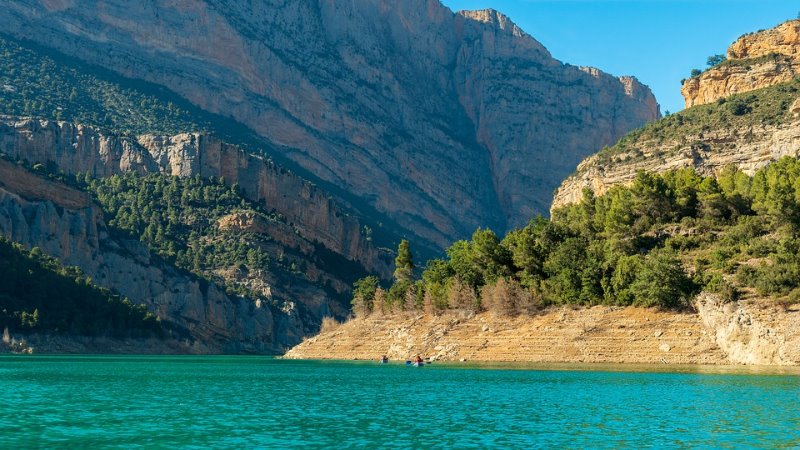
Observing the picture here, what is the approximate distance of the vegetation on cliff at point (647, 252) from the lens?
84562 millimetres

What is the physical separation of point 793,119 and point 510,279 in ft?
150

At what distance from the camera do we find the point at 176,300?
587 feet

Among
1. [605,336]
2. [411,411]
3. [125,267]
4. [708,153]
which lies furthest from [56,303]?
[411,411]

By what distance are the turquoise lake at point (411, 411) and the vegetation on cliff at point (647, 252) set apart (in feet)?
43.6

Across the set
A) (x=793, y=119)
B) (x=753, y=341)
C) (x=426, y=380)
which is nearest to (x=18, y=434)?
(x=426, y=380)

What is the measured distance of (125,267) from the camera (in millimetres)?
176625

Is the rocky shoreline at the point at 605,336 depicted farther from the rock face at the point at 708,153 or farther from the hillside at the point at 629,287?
the rock face at the point at 708,153

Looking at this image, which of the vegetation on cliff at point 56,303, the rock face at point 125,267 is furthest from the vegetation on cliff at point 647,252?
the rock face at point 125,267

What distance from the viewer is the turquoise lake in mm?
35969

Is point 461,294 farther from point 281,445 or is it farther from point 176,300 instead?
point 176,300

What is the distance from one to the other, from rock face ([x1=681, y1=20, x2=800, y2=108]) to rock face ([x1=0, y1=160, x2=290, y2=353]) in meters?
94.4

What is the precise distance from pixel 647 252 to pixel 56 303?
9126cm

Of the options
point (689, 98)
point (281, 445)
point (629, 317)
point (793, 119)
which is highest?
point (689, 98)

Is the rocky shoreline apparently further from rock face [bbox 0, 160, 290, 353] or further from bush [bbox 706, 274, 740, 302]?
rock face [bbox 0, 160, 290, 353]
